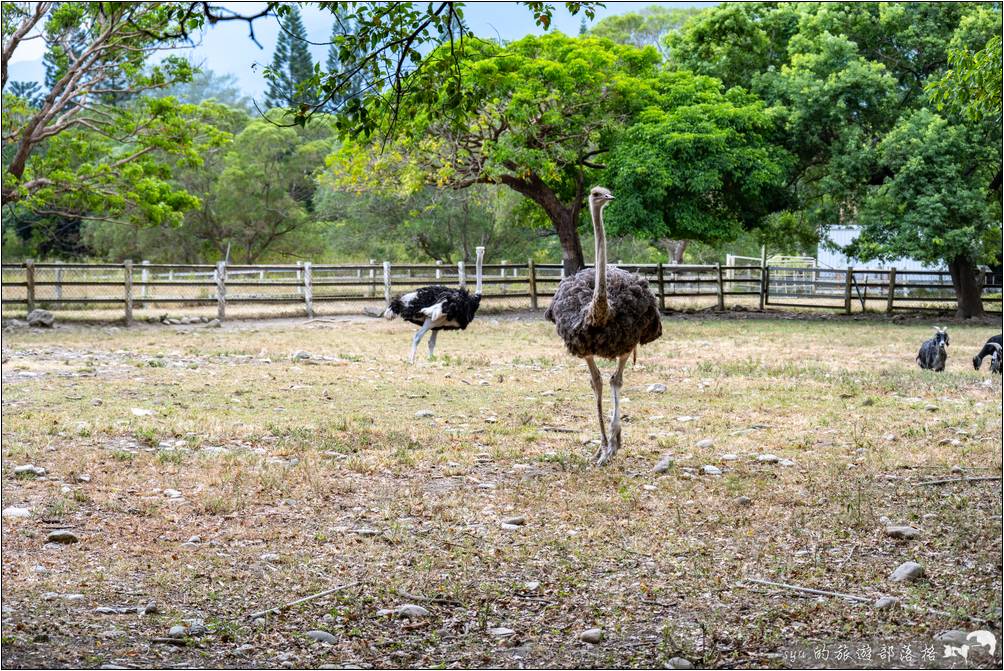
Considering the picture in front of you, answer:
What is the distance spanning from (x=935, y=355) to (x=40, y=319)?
46.9 ft

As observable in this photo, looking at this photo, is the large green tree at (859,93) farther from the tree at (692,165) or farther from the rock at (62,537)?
the rock at (62,537)

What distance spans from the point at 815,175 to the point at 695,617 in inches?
798

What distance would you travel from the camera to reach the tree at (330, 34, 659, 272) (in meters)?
20.3

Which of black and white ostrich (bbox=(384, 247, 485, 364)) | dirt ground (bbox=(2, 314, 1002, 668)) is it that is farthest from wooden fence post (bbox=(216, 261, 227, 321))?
dirt ground (bbox=(2, 314, 1002, 668))

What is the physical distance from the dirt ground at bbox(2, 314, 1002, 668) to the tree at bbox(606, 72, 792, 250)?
10.8 meters

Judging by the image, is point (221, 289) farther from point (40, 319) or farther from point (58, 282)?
point (40, 319)

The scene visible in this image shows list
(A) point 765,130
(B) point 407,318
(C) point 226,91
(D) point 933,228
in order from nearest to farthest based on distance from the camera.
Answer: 1. (B) point 407,318
2. (D) point 933,228
3. (A) point 765,130
4. (C) point 226,91

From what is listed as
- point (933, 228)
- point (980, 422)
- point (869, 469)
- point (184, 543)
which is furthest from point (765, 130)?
point (184, 543)

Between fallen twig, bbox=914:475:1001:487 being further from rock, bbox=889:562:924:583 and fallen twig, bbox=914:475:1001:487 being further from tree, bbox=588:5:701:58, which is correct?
tree, bbox=588:5:701:58

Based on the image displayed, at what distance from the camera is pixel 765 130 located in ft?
72.9

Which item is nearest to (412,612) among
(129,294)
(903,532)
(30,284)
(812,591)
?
(812,591)

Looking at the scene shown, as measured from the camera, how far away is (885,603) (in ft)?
13.9

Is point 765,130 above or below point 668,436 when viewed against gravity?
above

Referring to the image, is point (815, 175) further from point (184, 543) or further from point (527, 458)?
point (184, 543)
